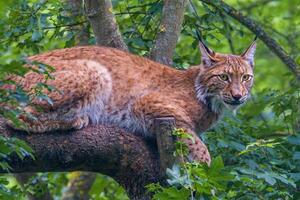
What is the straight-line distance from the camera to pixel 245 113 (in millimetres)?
8484

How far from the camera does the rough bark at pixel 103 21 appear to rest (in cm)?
640

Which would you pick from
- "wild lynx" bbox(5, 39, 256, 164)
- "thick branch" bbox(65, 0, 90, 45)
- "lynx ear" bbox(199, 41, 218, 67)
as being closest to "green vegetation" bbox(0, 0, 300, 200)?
"thick branch" bbox(65, 0, 90, 45)

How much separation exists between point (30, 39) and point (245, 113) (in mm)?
2496

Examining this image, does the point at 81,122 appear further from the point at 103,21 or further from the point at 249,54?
the point at 249,54

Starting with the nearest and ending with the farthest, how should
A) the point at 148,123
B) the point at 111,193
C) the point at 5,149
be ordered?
the point at 5,149
the point at 148,123
the point at 111,193

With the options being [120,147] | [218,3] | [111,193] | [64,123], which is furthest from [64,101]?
[111,193]

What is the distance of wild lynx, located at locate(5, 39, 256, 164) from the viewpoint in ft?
19.6

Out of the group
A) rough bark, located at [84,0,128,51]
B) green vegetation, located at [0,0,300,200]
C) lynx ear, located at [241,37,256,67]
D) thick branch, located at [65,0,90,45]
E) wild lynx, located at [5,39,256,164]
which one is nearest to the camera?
green vegetation, located at [0,0,300,200]

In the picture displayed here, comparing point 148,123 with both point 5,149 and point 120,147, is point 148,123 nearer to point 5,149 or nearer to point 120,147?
point 120,147

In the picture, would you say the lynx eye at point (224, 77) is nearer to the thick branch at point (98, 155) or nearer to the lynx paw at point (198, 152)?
the lynx paw at point (198, 152)

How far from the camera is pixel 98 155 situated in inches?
220

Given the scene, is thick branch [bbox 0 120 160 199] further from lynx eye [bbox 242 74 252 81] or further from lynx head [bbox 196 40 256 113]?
lynx eye [bbox 242 74 252 81]

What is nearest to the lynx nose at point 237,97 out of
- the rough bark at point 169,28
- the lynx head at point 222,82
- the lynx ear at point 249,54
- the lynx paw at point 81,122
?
the lynx head at point 222,82

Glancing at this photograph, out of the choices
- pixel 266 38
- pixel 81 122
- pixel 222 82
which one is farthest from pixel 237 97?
pixel 81 122
